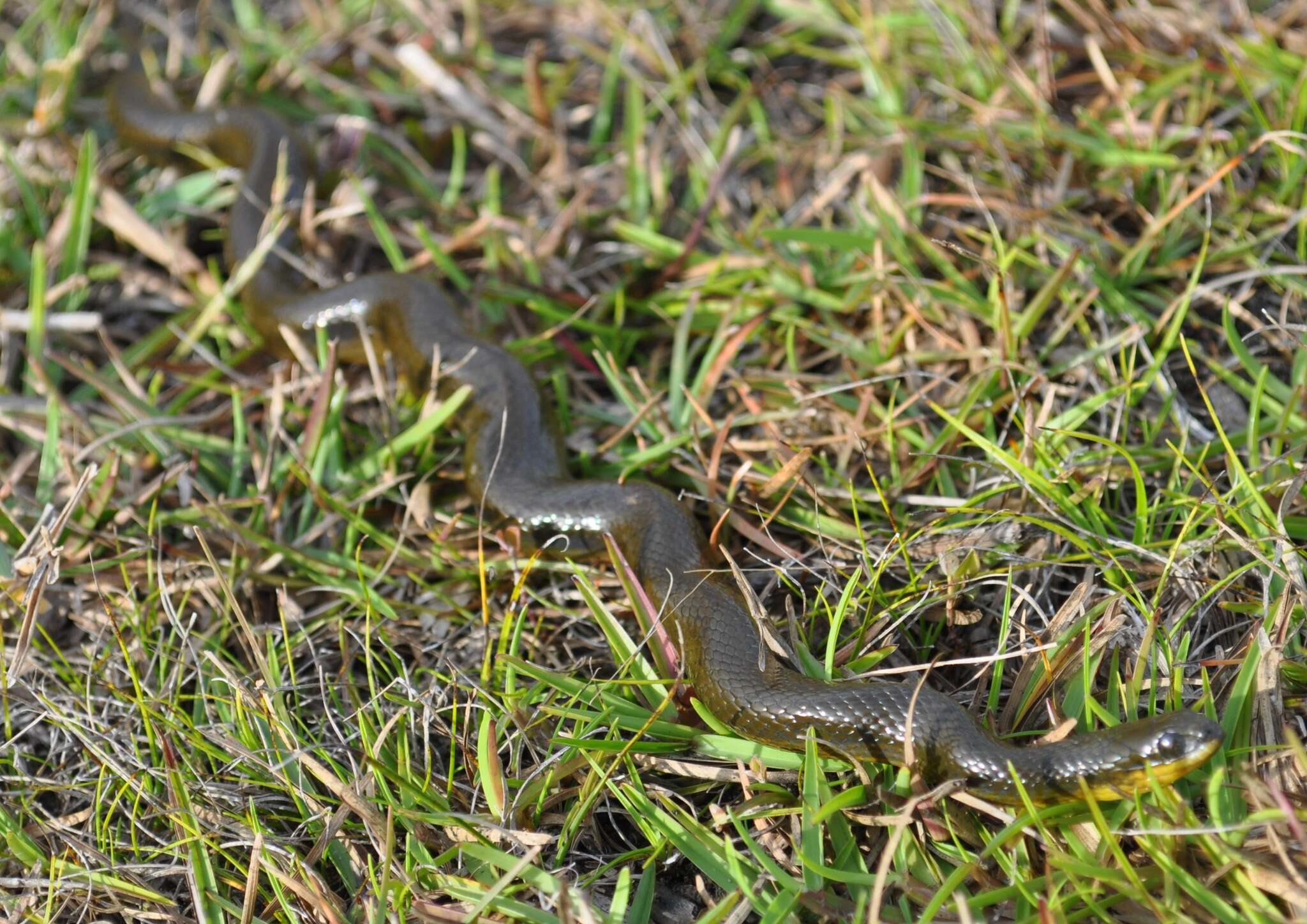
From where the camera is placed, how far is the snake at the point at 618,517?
10.3 feet

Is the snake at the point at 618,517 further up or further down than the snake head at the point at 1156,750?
further down

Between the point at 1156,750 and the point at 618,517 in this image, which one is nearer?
the point at 1156,750

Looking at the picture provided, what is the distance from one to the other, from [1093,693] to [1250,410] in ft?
4.15

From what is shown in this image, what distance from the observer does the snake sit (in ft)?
10.3

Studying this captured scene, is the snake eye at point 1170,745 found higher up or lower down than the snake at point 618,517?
higher up

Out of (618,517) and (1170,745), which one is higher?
(1170,745)

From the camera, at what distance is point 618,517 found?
13.5 ft

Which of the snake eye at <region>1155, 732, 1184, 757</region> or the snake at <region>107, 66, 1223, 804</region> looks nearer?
the snake eye at <region>1155, 732, 1184, 757</region>

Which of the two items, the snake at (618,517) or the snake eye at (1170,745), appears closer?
the snake eye at (1170,745)

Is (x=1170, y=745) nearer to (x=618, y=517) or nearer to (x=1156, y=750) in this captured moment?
(x=1156, y=750)

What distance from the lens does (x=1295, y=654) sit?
11.1 ft

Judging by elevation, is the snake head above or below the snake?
above

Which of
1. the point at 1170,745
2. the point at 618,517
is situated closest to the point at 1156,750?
the point at 1170,745

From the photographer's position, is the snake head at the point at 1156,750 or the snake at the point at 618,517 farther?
the snake at the point at 618,517
